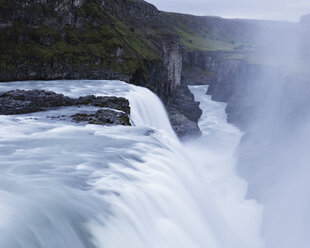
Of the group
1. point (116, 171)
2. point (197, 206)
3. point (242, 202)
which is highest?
point (116, 171)

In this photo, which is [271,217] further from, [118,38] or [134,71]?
[118,38]

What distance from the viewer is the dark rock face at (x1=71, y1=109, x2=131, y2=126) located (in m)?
17.9

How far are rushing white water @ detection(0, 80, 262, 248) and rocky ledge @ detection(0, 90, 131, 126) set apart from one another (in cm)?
97

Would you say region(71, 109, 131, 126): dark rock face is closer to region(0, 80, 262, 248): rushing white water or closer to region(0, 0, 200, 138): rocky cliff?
region(0, 80, 262, 248): rushing white water

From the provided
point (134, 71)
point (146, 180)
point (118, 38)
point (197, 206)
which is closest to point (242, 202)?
point (197, 206)

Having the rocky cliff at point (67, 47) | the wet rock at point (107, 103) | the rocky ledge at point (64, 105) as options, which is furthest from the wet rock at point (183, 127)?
the rocky ledge at point (64, 105)

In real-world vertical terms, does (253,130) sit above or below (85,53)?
below

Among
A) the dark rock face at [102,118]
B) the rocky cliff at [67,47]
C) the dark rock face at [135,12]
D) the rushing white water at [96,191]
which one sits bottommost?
the rushing white water at [96,191]

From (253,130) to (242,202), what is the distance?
83.3 ft

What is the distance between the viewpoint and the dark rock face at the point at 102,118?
17.9 metres

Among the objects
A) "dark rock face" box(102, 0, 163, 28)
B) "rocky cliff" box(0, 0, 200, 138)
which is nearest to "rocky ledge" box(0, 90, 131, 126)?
"rocky cliff" box(0, 0, 200, 138)

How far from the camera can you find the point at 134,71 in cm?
4316

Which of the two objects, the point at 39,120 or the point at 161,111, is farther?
the point at 161,111

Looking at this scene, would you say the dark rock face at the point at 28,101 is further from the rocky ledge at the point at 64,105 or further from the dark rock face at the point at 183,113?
the dark rock face at the point at 183,113
